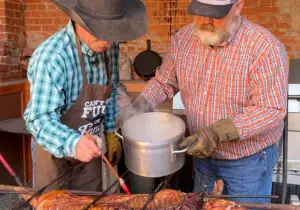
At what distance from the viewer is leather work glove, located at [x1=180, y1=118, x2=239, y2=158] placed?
7.19ft

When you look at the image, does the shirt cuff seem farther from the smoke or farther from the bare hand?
the smoke

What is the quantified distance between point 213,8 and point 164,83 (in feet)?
2.38

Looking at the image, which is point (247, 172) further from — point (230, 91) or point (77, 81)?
point (77, 81)

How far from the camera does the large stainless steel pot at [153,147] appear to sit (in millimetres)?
2070

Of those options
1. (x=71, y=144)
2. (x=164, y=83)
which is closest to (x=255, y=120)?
(x=164, y=83)

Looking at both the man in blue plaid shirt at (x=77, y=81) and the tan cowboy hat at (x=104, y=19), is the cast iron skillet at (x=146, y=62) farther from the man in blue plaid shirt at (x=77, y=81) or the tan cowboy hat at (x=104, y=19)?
the tan cowboy hat at (x=104, y=19)

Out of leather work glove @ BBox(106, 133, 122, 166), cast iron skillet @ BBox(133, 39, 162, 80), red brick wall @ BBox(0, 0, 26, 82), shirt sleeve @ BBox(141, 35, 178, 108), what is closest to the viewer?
leather work glove @ BBox(106, 133, 122, 166)

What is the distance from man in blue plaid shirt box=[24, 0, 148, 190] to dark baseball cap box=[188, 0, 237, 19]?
0.34 meters

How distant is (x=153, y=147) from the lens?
80.6 inches

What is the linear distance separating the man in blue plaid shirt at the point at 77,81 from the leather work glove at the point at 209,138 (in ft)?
1.66

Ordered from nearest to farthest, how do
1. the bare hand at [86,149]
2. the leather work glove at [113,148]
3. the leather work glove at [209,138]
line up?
the bare hand at [86,149], the leather work glove at [209,138], the leather work glove at [113,148]

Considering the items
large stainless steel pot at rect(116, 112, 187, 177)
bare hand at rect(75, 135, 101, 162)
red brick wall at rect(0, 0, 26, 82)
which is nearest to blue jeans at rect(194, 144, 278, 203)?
large stainless steel pot at rect(116, 112, 187, 177)

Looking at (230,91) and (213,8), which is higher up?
(213,8)

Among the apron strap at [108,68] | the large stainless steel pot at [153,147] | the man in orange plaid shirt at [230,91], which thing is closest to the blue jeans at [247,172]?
the man in orange plaid shirt at [230,91]
